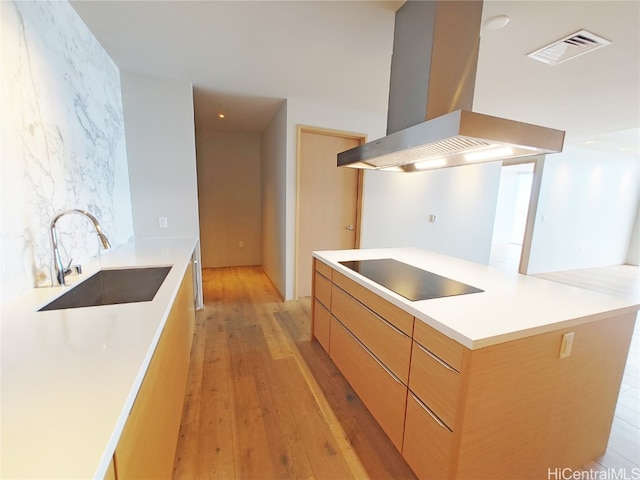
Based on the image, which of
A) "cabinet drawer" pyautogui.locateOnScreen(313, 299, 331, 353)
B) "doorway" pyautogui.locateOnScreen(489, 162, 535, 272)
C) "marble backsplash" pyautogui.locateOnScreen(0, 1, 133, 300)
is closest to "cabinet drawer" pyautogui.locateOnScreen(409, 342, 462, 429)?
"cabinet drawer" pyautogui.locateOnScreen(313, 299, 331, 353)

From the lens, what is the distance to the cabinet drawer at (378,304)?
4.25 ft

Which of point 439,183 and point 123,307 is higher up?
point 439,183

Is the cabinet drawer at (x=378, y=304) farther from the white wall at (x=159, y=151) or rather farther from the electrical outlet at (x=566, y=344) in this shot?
the white wall at (x=159, y=151)

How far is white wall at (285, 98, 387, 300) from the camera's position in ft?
10.8

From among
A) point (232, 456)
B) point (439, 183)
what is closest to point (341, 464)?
point (232, 456)

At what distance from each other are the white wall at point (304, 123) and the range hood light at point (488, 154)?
2.18 metres

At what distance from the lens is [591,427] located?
137 cm

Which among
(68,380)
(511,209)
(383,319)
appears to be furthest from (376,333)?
(511,209)

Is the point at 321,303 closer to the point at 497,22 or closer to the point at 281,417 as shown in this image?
the point at 281,417

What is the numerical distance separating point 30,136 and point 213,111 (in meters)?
2.75

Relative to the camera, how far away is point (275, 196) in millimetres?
3979

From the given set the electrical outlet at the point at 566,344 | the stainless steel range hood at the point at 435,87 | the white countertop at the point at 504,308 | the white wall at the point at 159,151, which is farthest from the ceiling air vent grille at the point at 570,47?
the white wall at the point at 159,151

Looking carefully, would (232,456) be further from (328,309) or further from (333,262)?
(333,262)

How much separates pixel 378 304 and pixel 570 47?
7.89 feet
